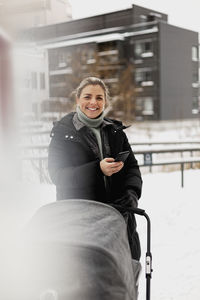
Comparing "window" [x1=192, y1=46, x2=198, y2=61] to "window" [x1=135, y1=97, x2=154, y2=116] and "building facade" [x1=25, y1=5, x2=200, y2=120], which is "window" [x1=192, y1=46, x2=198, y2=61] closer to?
"building facade" [x1=25, y1=5, x2=200, y2=120]

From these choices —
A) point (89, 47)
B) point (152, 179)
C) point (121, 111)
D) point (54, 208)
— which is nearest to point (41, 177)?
point (152, 179)

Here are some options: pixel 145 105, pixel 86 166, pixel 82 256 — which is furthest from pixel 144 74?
pixel 82 256

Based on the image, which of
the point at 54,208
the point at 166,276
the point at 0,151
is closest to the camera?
the point at 54,208

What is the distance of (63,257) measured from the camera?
4.52 feet

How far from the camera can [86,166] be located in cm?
221

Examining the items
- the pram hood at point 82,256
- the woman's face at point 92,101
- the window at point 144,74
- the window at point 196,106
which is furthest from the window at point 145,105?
the pram hood at point 82,256

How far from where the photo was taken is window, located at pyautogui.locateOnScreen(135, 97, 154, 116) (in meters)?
31.3

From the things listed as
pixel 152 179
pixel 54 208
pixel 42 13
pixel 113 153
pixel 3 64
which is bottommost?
pixel 152 179

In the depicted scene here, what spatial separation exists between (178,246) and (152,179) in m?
4.40

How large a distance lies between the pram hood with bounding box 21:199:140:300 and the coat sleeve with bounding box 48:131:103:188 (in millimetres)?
510

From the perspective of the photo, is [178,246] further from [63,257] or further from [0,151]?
[63,257]

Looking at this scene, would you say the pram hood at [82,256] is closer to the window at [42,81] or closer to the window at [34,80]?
the window at [34,80]

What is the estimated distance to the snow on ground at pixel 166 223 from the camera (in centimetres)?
313

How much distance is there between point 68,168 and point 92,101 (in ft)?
1.27
